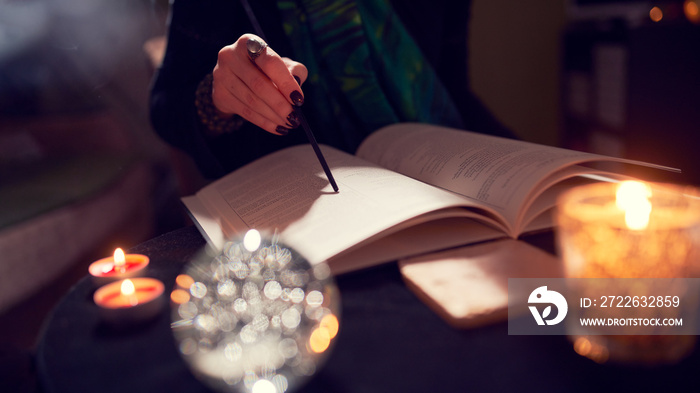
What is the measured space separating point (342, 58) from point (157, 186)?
1.56 m

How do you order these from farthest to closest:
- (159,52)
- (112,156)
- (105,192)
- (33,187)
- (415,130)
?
(112,156)
(105,192)
(33,187)
(159,52)
(415,130)

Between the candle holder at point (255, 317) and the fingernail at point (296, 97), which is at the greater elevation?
the fingernail at point (296, 97)

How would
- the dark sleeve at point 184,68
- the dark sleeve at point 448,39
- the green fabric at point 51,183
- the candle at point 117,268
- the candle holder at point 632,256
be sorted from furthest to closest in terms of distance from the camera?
the green fabric at point 51,183 → the dark sleeve at point 448,39 → the dark sleeve at point 184,68 → the candle at point 117,268 → the candle holder at point 632,256

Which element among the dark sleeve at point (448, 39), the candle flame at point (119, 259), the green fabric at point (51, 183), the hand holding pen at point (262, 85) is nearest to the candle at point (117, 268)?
the candle flame at point (119, 259)

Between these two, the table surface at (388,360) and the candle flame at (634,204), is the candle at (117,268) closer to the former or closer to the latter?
the table surface at (388,360)

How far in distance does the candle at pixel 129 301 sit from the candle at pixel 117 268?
2 cm

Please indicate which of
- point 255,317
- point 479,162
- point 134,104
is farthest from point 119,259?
point 134,104

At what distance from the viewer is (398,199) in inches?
16.7

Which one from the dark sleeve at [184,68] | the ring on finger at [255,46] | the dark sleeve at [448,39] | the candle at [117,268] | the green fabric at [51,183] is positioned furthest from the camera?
the green fabric at [51,183]

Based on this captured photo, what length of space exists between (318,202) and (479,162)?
190 mm

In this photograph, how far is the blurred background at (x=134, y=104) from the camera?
1265mm

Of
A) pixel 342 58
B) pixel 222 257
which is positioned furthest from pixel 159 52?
pixel 222 257

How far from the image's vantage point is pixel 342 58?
875 mm

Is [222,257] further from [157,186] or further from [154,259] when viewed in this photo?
[157,186]
